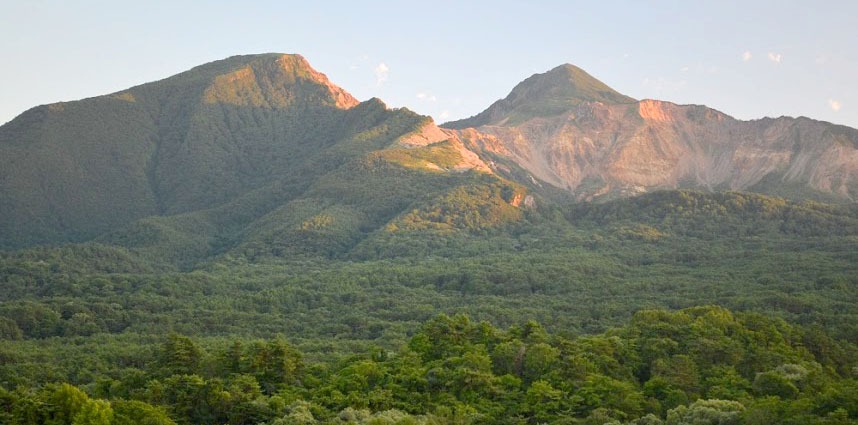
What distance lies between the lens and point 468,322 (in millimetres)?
80812

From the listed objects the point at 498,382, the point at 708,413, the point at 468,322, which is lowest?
the point at 498,382

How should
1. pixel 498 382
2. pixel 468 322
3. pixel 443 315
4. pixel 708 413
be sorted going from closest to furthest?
1. pixel 708 413
2. pixel 498 382
3. pixel 468 322
4. pixel 443 315

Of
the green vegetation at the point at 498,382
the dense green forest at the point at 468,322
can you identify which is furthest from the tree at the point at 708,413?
the dense green forest at the point at 468,322

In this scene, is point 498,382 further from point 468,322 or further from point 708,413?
point 708,413

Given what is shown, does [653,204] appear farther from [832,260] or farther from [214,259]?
[214,259]

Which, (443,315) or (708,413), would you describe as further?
(443,315)

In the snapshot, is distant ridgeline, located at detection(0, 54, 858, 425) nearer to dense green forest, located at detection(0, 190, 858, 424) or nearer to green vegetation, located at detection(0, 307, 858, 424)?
green vegetation, located at detection(0, 307, 858, 424)

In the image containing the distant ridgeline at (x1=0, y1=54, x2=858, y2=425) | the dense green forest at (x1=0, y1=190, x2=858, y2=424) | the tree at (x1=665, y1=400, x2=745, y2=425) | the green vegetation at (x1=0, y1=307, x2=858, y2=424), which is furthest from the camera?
the distant ridgeline at (x1=0, y1=54, x2=858, y2=425)

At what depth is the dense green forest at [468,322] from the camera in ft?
200

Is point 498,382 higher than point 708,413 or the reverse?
the reverse

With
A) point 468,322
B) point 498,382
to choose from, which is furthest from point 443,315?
point 498,382

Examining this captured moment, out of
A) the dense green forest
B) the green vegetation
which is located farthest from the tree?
the dense green forest

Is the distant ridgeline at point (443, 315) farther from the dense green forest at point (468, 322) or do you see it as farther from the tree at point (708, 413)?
the dense green forest at point (468, 322)

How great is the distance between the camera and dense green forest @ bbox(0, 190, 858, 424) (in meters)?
60.9
